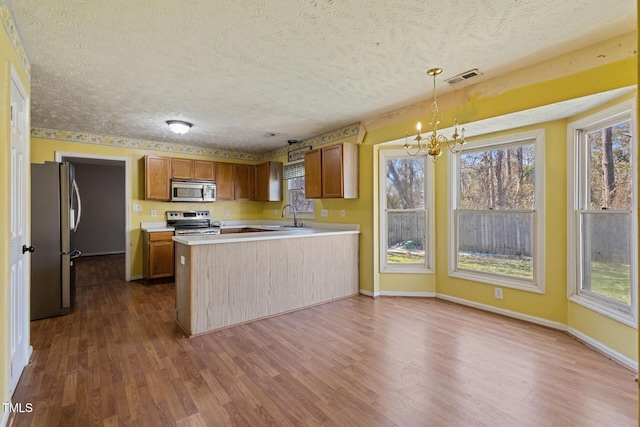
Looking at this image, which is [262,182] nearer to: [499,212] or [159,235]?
[159,235]

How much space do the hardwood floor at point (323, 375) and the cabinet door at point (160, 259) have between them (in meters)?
1.48

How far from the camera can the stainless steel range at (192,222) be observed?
5.25 m

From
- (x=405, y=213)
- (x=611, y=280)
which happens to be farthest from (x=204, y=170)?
(x=611, y=280)

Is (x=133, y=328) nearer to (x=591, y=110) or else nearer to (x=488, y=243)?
(x=488, y=243)

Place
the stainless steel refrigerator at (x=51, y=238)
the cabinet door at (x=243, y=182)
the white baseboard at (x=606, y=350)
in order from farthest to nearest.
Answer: the cabinet door at (x=243, y=182)
the stainless steel refrigerator at (x=51, y=238)
the white baseboard at (x=606, y=350)

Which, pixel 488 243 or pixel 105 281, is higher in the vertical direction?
pixel 488 243

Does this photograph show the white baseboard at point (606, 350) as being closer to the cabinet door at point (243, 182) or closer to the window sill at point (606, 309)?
the window sill at point (606, 309)

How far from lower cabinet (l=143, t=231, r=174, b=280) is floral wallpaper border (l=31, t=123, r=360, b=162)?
152 cm

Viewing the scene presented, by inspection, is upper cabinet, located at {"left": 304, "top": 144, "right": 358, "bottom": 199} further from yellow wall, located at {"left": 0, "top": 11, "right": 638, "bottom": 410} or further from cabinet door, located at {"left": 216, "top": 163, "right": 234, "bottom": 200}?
cabinet door, located at {"left": 216, "top": 163, "right": 234, "bottom": 200}

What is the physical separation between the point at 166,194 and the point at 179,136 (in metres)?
1.02

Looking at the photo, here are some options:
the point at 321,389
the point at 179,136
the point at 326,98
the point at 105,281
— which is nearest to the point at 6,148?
the point at 321,389

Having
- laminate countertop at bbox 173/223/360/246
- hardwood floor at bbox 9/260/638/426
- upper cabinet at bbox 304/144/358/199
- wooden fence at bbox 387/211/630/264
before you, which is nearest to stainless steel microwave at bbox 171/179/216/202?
laminate countertop at bbox 173/223/360/246

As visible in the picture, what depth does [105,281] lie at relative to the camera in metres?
4.96

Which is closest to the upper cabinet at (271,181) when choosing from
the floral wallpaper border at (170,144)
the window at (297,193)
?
the window at (297,193)
